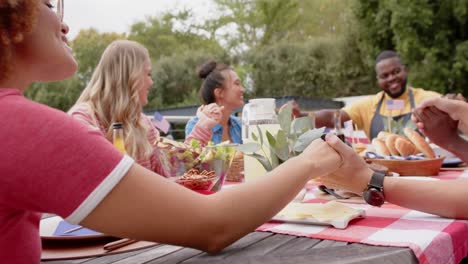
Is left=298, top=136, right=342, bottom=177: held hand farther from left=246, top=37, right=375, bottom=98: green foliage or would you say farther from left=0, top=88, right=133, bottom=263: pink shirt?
left=246, top=37, right=375, bottom=98: green foliage

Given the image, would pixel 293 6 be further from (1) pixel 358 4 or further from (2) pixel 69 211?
(2) pixel 69 211

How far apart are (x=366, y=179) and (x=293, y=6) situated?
20.6 meters

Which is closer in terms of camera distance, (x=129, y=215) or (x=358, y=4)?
(x=129, y=215)

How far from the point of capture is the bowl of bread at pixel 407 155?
5.17 ft

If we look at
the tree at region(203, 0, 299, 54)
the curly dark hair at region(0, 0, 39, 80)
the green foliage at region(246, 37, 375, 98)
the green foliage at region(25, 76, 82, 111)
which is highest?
the tree at region(203, 0, 299, 54)

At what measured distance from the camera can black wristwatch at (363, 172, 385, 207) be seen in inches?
40.5

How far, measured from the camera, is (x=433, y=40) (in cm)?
1064

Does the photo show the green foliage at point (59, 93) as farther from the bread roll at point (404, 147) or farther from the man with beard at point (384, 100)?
the bread roll at point (404, 147)

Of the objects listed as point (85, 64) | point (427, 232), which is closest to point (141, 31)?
point (85, 64)

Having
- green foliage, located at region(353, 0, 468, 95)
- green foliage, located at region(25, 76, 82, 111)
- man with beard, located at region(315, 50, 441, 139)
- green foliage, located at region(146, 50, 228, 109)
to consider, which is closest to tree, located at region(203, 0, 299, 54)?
green foliage, located at region(146, 50, 228, 109)

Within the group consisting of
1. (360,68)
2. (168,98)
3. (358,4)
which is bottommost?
(168,98)

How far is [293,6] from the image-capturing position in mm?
20719

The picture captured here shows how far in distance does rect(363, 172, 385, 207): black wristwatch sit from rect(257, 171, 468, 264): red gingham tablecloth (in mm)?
27

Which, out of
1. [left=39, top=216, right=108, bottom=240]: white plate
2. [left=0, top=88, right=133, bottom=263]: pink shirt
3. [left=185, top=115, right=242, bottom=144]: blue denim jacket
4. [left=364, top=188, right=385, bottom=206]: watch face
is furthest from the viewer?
[left=185, top=115, right=242, bottom=144]: blue denim jacket
